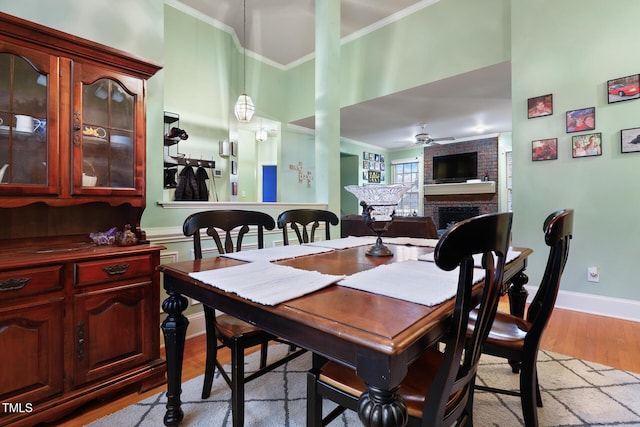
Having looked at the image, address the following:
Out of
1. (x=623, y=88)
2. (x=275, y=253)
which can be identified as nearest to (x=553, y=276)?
(x=275, y=253)

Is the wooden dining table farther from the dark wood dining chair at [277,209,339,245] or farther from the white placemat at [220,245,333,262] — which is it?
the dark wood dining chair at [277,209,339,245]

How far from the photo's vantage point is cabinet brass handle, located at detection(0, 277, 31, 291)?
123 centimetres

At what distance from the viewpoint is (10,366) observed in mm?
1263

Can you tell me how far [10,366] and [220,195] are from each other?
11.8ft

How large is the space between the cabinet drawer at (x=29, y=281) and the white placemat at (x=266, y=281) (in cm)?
76

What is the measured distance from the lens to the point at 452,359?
2.40 ft

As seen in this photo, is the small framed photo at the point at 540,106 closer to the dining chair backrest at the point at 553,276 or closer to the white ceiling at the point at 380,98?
the white ceiling at the point at 380,98

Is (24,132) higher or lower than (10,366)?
higher

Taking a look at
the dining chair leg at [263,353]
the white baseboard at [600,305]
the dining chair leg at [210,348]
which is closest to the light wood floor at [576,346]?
the white baseboard at [600,305]

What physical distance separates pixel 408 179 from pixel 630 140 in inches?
256

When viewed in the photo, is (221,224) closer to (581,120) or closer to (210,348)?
(210,348)

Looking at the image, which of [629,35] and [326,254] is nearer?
[326,254]

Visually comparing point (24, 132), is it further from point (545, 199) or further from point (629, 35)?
point (629, 35)

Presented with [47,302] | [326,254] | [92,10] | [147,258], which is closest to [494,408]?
[326,254]
